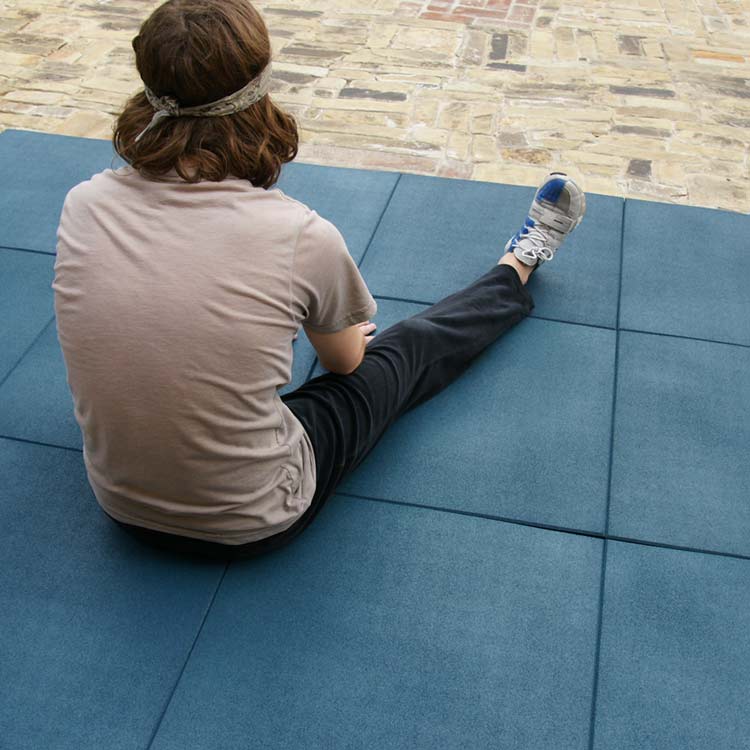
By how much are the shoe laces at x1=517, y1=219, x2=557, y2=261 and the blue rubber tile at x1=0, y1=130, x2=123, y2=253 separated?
1.46m

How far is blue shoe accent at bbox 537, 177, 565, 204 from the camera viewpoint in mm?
2570

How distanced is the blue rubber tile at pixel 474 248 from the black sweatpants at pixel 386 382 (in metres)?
0.19

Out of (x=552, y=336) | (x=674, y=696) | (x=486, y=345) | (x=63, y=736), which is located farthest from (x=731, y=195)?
(x=63, y=736)

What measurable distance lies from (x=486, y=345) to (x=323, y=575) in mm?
851

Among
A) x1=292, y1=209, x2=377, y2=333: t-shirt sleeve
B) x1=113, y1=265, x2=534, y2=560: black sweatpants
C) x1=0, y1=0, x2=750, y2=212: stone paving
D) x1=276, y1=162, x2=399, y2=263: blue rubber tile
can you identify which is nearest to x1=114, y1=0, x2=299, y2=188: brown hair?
Result: x1=292, y1=209, x2=377, y2=333: t-shirt sleeve

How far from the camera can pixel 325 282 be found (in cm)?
154

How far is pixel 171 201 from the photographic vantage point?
1402 millimetres

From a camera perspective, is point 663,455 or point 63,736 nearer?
point 63,736

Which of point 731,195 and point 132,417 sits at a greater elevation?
point 132,417

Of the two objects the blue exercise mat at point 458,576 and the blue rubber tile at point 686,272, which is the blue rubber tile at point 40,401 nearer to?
the blue exercise mat at point 458,576

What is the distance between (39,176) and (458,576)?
7.52 feet

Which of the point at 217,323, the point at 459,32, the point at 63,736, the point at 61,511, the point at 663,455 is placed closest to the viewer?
the point at 217,323

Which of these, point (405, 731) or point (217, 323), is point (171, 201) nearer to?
point (217, 323)

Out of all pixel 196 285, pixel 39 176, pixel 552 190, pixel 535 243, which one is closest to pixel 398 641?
pixel 196 285
